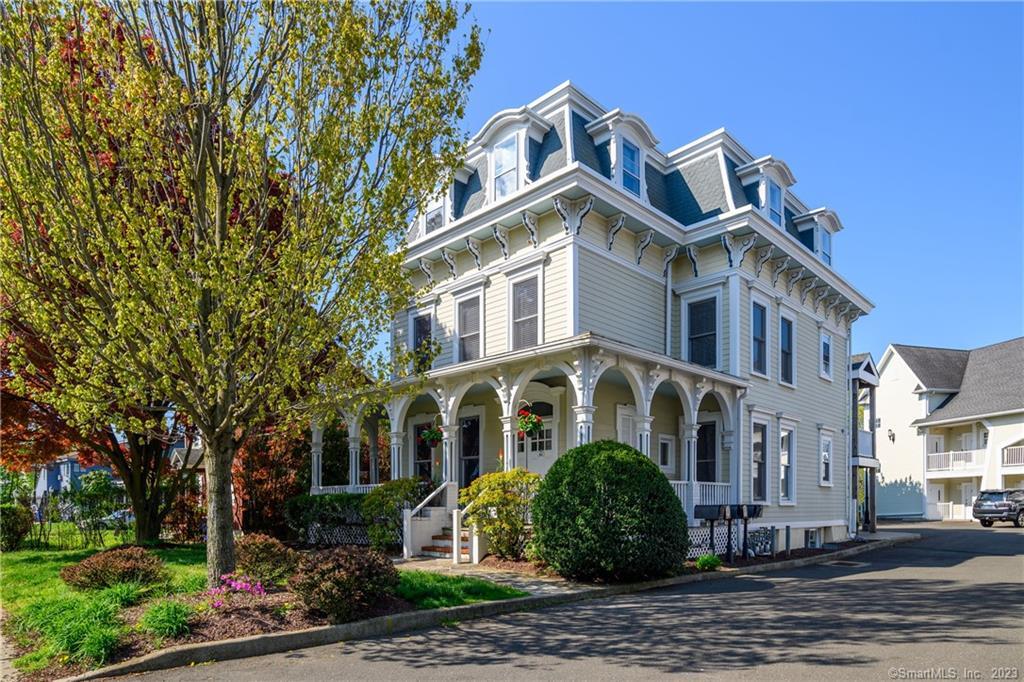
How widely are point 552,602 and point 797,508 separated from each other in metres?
11.6

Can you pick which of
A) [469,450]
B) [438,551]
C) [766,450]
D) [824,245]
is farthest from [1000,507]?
[438,551]

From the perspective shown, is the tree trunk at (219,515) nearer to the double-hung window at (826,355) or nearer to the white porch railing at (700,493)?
the white porch railing at (700,493)

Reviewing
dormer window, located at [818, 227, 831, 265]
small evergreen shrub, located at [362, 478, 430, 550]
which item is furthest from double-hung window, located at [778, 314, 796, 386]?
small evergreen shrub, located at [362, 478, 430, 550]

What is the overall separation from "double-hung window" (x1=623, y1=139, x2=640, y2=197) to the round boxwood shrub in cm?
730

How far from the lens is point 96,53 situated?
8.05 meters

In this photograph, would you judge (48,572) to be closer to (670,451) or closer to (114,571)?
(114,571)

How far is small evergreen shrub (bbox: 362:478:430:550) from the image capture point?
589 inches

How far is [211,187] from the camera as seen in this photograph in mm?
8781

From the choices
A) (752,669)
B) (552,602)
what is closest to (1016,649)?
(752,669)

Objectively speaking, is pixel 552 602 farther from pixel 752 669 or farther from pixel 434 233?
pixel 434 233

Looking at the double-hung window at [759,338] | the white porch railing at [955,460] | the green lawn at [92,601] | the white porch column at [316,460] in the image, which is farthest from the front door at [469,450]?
the white porch railing at [955,460]

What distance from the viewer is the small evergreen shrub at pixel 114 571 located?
9.02m

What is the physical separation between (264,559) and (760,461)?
12.2 metres

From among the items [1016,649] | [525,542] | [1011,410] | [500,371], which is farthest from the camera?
[1011,410]
